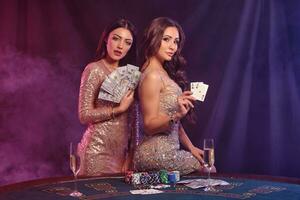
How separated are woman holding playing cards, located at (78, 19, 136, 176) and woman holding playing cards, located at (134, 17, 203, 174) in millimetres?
340

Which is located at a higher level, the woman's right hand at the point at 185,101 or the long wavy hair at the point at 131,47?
the long wavy hair at the point at 131,47

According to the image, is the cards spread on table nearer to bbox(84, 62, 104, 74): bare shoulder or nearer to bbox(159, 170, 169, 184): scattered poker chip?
bbox(159, 170, 169, 184): scattered poker chip

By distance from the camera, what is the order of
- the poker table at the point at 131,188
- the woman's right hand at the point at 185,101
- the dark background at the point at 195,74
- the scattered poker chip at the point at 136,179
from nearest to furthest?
the poker table at the point at 131,188 → the scattered poker chip at the point at 136,179 → the woman's right hand at the point at 185,101 → the dark background at the point at 195,74

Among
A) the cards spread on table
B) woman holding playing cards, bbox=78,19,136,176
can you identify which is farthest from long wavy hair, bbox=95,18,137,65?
the cards spread on table

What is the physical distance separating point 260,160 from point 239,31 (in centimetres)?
114

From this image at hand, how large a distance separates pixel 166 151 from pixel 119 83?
1.90 feet

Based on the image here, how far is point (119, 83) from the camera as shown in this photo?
3189 millimetres

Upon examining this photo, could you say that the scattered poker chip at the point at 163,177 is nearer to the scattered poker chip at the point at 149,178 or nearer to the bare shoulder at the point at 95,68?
the scattered poker chip at the point at 149,178

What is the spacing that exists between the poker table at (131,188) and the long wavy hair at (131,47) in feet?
3.81

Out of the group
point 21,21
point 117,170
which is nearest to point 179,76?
point 117,170

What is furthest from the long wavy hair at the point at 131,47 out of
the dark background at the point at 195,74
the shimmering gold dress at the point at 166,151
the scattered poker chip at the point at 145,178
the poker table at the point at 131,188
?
the scattered poker chip at the point at 145,178

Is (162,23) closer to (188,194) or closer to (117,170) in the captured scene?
(117,170)

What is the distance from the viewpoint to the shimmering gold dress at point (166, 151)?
2.87m

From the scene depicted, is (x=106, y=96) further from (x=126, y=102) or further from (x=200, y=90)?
(x=200, y=90)
